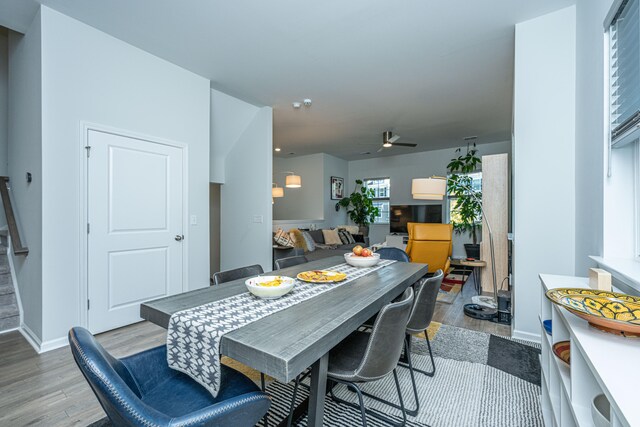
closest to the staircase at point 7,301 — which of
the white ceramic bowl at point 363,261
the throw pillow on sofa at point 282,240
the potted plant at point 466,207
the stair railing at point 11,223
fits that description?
the stair railing at point 11,223

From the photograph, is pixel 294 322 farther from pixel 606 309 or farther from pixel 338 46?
pixel 338 46

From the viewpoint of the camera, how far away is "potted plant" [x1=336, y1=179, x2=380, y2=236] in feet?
27.2

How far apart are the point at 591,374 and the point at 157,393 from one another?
159 cm

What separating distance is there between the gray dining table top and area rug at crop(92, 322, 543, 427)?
724 mm

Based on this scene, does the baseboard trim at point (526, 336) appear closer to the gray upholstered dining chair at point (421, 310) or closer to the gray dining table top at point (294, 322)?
the gray upholstered dining chair at point (421, 310)

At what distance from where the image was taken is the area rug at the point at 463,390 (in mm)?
1668

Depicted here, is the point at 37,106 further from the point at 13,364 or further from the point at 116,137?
the point at 13,364

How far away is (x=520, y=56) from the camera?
8.80 ft

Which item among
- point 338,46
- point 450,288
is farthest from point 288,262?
point 450,288

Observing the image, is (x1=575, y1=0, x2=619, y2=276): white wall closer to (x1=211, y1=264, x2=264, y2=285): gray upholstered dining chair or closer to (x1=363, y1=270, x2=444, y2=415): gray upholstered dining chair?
(x1=363, y1=270, x2=444, y2=415): gray upholstered dining chair

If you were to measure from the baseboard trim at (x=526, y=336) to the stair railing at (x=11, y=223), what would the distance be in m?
4.60

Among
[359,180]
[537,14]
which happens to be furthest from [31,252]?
[359,180]

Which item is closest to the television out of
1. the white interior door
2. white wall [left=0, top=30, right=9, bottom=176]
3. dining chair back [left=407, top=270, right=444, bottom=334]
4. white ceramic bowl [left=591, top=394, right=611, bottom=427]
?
the white interior door

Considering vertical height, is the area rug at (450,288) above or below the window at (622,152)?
below
